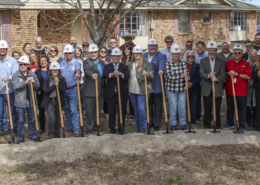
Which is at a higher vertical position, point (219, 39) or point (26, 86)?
point (219, 39)

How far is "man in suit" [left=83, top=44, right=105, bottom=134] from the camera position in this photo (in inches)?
264

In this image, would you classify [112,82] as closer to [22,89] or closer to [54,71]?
[54,71]

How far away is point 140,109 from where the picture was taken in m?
6.74

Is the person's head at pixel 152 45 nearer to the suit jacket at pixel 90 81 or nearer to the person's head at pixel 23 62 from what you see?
the suit jacket at pixel 90 81

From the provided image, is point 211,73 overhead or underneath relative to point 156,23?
underneath

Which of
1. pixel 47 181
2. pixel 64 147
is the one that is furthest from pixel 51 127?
pixel 47 181

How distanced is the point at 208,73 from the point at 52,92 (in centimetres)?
345

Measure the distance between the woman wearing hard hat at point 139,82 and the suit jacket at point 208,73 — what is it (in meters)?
1.22

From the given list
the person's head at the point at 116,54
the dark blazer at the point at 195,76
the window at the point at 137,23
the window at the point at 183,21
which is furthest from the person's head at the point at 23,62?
the window at the point at 183,21

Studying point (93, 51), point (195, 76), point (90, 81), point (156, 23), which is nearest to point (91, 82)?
point (90, 81)

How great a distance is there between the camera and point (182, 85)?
672 centimetres

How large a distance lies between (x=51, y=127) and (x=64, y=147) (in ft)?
3.12

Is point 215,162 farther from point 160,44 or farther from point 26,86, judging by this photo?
point 160,44

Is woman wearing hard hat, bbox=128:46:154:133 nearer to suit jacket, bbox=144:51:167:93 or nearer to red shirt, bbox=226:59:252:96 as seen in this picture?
suit jacket, bbox=144:51:167:93
